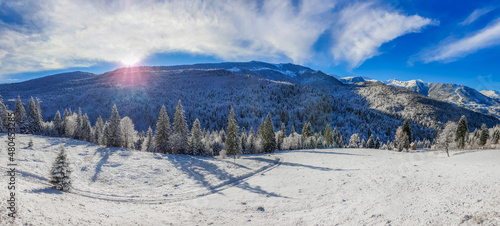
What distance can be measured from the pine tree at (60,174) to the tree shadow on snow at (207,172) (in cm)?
1412

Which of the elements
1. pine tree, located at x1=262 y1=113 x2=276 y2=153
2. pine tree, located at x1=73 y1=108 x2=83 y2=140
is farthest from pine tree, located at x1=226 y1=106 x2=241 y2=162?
pine tree, located at x1=73 y1=108 x2=83 y2=140

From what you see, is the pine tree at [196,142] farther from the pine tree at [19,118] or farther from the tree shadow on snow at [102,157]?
the pine tree at [19,118]

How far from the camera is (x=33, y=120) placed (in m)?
67.4

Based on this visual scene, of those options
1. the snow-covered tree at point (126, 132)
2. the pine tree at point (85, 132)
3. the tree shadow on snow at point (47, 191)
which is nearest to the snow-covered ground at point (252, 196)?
the tree shadow on snow at point (47, 191)

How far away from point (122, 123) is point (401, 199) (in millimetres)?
60343

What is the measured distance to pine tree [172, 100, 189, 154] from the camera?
51656 mm

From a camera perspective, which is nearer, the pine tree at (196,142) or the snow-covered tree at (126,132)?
the pine tree at (196,142)

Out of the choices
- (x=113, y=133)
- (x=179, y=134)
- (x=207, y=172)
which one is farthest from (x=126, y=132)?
(x=207, y=172)

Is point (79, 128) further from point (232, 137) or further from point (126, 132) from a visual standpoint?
point (232, 137)

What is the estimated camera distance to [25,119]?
210 feet

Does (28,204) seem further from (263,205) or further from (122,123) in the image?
(122,123)

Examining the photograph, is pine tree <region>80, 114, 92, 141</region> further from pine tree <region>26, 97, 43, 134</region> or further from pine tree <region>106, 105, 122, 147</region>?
pine tree <region>106, 105, 122, 147</region>

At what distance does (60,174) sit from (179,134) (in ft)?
109

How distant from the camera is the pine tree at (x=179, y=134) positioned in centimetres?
5166
